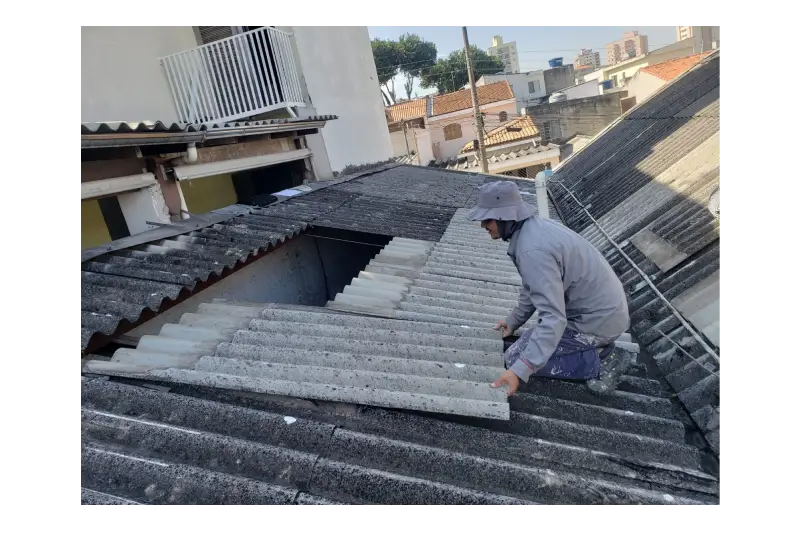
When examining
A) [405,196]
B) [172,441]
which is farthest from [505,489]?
[405,196]

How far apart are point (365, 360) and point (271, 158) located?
762 cm

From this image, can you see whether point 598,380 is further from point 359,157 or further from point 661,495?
point 359,157

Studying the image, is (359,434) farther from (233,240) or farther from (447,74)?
(447,74)

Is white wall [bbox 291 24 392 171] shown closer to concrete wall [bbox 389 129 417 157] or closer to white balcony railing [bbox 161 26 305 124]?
white balcony railing [bbox 161 26 305 124]

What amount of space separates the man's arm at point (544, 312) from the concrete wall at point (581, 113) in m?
34.9

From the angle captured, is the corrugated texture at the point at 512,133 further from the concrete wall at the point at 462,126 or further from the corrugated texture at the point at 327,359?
the corrugated texture at the point at 327,359

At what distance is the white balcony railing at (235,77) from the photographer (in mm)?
10102

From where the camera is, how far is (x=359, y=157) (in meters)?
14.4

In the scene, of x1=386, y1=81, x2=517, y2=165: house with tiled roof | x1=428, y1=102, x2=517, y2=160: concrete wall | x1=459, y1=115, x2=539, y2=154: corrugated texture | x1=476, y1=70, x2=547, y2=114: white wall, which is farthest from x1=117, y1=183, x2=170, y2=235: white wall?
x1=476, y1=70, x2=547, y2=114: white wall

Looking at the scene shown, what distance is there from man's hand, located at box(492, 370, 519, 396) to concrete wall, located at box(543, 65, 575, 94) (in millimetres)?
56104

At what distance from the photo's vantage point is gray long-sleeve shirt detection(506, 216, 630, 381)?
2754mm

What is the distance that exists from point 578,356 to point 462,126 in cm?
4019

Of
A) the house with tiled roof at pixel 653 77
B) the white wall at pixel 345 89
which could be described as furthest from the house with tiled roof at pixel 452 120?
the white wall at pixel 345 89

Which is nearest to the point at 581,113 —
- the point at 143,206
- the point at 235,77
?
the point at 235,77
